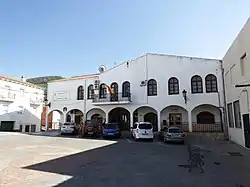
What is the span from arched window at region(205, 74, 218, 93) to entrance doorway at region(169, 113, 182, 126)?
171 inches

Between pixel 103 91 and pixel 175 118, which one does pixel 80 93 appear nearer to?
pixel 103 91

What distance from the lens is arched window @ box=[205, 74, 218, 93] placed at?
2323cm

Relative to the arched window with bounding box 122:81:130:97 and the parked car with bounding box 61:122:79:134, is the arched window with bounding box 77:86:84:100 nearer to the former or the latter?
the parked car with bounding box 61:122:79:134

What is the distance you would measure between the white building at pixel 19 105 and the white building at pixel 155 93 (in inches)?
235

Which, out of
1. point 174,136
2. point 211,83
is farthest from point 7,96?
point 211,83

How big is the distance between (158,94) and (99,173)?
17959 mm

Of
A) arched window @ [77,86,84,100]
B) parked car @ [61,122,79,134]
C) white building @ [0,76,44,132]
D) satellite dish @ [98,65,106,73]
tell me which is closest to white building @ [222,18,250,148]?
parked car @ [61,122,79,134]

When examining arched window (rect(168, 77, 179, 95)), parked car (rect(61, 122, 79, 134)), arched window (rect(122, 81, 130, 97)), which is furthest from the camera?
arched window (rect(122, 81, 130, 97))

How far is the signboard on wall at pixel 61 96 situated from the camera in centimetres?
3046

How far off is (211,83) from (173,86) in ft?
12.6

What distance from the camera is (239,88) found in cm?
1577

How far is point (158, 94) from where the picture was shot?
82.7 ft

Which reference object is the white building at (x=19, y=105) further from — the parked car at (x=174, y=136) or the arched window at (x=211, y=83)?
the arched window at (x=211, y=83)

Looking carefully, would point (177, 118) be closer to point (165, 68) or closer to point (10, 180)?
point (165, 68)
